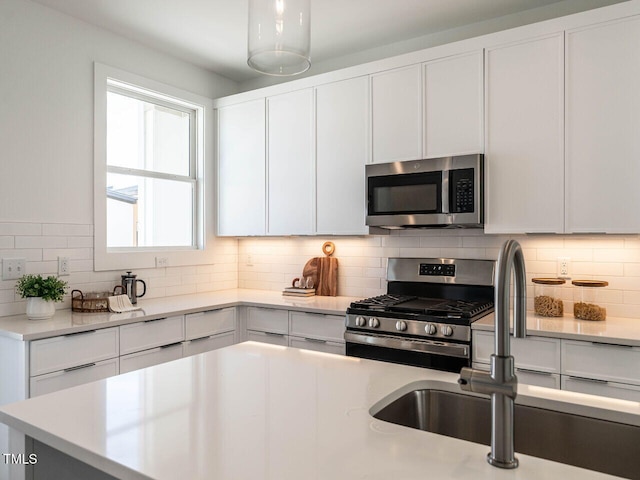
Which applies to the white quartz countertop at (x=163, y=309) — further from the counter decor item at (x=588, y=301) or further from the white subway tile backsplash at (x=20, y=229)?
the counter decor item at (x=588, y=301)

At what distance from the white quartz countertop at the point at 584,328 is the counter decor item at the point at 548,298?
4 cm

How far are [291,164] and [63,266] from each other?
172cm

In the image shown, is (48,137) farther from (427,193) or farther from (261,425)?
(261,425)

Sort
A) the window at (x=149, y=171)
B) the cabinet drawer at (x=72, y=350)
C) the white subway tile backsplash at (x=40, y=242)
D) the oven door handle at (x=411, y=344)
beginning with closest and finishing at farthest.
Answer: the cabinet drawer at (x=72, y=350)
the oven door handle at (x=411, y=344)
the white subway tile backsplash at (x=40, y=242)
the window at (x=149, y=171)

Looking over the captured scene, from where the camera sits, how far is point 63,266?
3.06m

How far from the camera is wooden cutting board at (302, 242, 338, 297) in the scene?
379 cm

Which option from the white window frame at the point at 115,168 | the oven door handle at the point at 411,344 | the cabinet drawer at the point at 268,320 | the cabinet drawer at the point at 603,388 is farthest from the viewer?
the cabinet drawer at the point at 268,320

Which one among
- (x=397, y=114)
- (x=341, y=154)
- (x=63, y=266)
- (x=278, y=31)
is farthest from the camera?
(x=341, y=154)

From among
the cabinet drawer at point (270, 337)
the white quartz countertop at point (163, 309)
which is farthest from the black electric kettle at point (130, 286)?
the cabinet drawer at point (270, 337)

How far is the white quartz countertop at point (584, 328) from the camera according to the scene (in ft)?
7.42

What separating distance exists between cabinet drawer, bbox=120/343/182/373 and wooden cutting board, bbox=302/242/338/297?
118 centimetres

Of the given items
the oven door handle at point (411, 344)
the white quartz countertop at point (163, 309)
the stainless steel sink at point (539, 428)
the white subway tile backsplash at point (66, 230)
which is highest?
the white subway tile backsplash at point (66, 230)

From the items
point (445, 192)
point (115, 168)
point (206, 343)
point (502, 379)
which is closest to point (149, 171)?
point (115, 168)

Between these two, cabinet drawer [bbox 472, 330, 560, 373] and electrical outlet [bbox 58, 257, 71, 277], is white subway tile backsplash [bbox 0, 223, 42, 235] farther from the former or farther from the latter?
cabinet drawer [bbox 472, 330, 560, 373]
